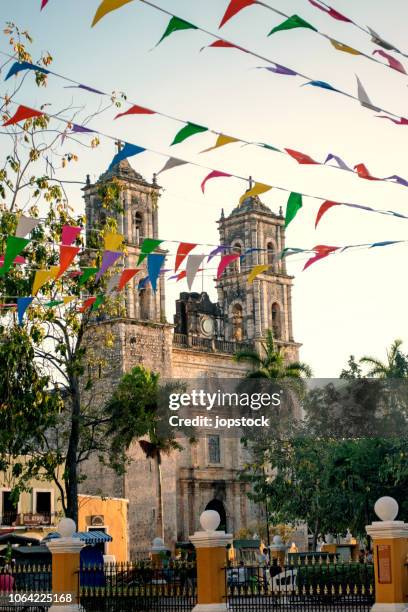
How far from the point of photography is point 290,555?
32.8 meters

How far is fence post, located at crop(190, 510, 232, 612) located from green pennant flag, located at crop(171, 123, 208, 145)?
7313 mm

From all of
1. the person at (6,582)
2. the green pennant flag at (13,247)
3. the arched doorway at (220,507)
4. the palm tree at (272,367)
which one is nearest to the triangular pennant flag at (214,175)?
the green pennant flag at (13,247)

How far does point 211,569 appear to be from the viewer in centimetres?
1600

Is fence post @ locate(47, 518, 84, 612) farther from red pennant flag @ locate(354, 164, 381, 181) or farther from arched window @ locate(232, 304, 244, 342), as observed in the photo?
arched window @ locate(232, 304, 244, 342)

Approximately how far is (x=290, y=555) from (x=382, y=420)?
8012 millimetres

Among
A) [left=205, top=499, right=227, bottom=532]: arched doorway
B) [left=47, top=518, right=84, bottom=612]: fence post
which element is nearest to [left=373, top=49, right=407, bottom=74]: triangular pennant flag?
[left=47, top=518, right=84, bottom=612]: fence post

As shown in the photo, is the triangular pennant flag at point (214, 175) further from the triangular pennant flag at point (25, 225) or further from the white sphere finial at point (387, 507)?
the white sphere finial at point (387, 507)

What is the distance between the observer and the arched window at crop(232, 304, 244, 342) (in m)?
54.4

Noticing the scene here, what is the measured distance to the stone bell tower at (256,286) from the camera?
53750mm

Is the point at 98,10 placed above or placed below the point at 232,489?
above

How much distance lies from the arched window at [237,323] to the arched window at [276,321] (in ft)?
5.36

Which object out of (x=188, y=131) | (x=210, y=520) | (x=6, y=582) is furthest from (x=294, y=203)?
(x=6, y=582)

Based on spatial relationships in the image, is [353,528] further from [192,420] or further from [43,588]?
[192,420]

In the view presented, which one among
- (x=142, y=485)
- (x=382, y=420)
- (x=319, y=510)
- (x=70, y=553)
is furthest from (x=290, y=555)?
(x=70, y=553)
